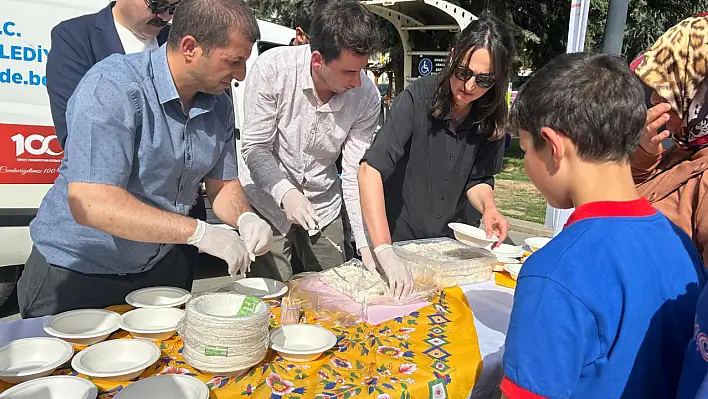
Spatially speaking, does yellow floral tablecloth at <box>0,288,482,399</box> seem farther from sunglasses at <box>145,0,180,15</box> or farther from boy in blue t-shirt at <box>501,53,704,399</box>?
sunglasses at <box>145,0,180,15</box>

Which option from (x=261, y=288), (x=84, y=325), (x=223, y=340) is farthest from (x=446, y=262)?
(x=84, y=325)

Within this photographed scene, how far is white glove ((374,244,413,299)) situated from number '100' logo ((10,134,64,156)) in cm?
223

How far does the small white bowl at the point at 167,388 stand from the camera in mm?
1241

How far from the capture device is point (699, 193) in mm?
1572

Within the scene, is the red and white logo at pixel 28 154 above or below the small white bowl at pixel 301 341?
above

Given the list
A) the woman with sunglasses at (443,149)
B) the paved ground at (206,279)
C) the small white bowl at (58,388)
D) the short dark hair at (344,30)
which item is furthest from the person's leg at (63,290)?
the paved ground at (206,279)

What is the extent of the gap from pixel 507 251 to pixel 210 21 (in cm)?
162

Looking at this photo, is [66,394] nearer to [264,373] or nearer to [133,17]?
[264,373]

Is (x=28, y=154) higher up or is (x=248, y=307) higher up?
(x=28, y=154)

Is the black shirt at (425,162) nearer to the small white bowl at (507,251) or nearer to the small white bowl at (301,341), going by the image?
the small white bowl at (507,251)

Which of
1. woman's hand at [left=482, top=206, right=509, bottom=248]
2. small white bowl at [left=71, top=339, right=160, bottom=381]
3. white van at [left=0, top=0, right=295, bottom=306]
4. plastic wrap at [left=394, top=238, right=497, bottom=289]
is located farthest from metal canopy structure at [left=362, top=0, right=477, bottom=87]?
small white bowl at [left=71, top=339, right=160, bottom=381]

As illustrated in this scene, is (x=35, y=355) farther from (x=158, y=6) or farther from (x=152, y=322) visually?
(x=158, y=6)

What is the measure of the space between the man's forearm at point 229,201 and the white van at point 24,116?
170 centimetres

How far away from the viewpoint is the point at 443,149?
2422 mm
